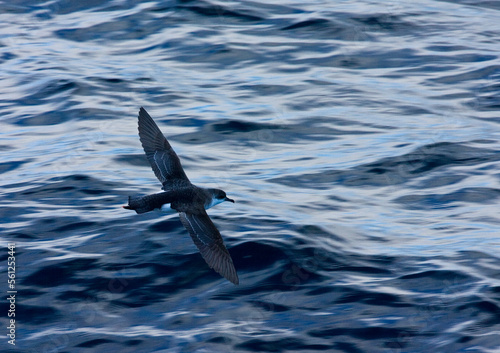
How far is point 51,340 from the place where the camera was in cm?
638

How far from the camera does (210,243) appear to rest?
7426 mm

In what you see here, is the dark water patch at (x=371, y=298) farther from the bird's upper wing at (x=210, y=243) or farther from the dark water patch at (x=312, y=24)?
the dark water patch at (x=312, y=24)

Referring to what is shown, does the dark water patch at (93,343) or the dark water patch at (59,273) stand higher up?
the dark water patch at (59,273)

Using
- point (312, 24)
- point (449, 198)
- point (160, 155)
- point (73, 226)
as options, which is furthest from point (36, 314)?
point (312, 24)

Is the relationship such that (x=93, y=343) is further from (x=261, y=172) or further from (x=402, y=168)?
(x=402, y=168)

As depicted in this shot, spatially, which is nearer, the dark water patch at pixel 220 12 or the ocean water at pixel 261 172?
the ocean water at pixel 261 172

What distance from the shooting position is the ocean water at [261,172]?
6.69 metres

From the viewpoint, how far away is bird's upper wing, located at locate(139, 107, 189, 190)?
8.40 m

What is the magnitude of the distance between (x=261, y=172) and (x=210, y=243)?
3338mm

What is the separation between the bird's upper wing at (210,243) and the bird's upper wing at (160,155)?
68 centimetres

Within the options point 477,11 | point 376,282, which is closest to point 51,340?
point 376,282

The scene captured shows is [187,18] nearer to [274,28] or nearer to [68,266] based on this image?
[274,28]

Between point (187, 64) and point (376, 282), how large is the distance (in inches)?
359

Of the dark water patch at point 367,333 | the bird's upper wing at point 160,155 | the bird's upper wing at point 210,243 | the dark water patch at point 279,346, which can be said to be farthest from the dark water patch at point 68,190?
the dark water patch at point 367,333
